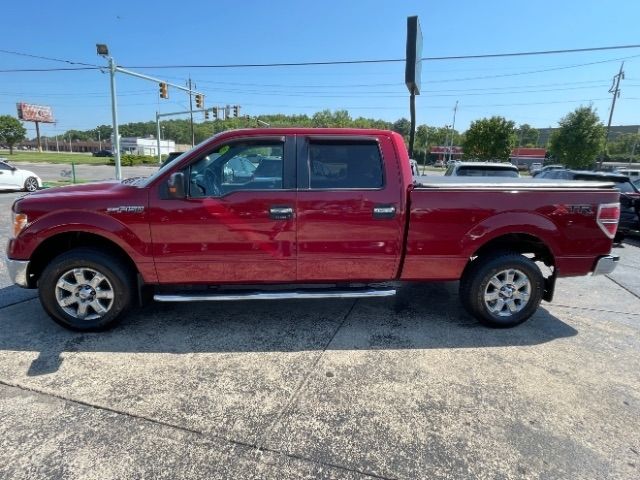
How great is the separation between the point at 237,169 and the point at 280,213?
0.64m

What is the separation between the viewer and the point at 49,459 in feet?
7.34

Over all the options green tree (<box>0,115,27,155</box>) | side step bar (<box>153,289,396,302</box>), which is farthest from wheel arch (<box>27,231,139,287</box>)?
green tree (<box>0,115,27,155</box>)

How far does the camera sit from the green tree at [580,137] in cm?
4031

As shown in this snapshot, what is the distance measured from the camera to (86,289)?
12.1ft

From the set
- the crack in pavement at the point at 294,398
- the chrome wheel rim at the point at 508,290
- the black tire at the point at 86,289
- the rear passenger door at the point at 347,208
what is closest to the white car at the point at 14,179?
the black tire at the point at 86,289

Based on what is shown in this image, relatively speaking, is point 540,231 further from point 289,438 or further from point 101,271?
point 101,271

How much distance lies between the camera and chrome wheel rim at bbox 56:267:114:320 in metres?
3.64

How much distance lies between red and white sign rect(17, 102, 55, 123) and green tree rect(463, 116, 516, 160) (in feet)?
303

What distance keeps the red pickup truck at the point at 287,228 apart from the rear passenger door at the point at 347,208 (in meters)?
0.01

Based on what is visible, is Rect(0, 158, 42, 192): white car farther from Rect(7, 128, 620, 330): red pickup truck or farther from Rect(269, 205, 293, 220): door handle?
Rect(269, 205, 293, 220): door handle

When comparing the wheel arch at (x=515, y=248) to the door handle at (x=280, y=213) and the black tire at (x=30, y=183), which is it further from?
the black tire at (x=30, y=183)

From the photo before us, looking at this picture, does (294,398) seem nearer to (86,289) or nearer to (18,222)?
(86,289)

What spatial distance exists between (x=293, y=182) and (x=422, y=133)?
104 m

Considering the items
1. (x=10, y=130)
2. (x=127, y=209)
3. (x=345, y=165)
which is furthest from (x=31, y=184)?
(x=10, y=130)
